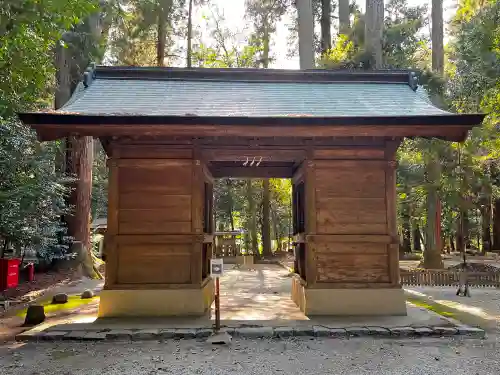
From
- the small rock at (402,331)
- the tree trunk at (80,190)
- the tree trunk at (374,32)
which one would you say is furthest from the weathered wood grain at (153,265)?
the tree trunk at (374,32)

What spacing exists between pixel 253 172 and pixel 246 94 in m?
1.98

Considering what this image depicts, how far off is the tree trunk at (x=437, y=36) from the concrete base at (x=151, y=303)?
1496 cm

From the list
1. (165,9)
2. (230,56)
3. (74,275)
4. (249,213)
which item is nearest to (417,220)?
(249,213)

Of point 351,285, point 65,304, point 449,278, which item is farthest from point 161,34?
point 351,285

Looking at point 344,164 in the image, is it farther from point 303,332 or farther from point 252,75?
point 252,75

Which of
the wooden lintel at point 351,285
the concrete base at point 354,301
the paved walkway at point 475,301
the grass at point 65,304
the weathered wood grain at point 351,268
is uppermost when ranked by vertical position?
the weathered wood grain at point 351,268

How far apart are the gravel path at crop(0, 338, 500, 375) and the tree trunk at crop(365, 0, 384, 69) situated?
11792 mm

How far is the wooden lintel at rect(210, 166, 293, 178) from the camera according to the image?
917cm

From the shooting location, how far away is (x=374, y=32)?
15188 mm

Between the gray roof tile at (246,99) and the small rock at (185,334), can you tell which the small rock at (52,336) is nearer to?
the small rock at (185,334)

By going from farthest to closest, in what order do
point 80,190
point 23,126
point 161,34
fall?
point 161,34, point 80,190, point 23,126

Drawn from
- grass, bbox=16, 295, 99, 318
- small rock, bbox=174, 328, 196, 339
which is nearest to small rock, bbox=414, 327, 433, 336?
small rock, bbox=174, 328, 196, 339

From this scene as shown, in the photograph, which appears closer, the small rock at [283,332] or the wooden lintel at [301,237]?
the small rock at [283,332]

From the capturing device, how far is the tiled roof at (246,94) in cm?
693
